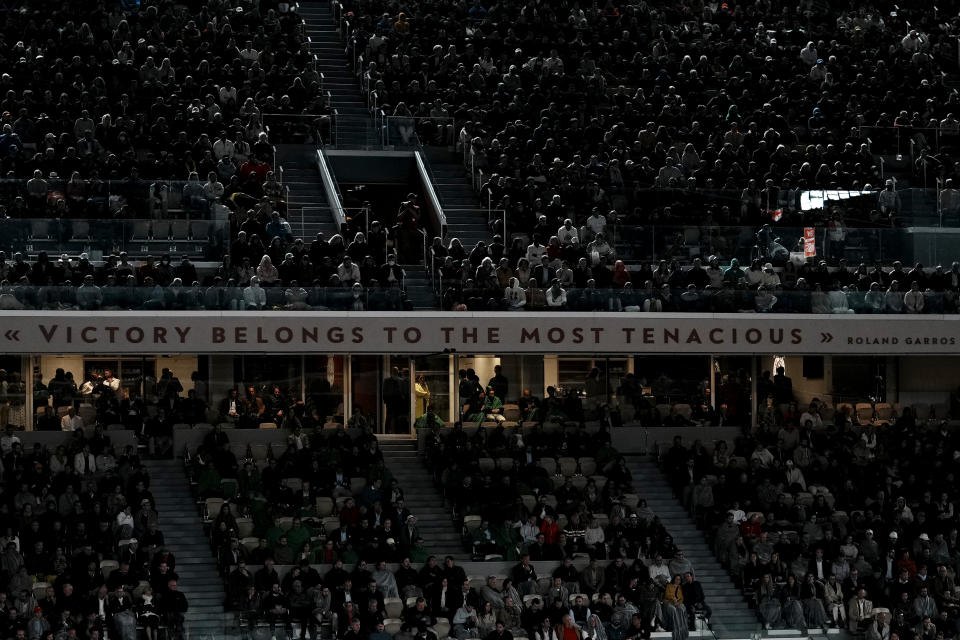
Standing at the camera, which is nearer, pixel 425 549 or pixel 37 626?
pixel 37 626

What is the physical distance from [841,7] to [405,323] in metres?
23.2

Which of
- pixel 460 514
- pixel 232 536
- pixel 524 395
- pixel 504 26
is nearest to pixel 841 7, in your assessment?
pixel 504 26

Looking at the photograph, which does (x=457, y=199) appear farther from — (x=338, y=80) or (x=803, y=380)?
(x=803, y=380)

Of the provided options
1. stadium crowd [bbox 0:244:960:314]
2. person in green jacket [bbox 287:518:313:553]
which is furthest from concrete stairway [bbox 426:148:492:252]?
person in green jacket [bbox 287:518:313:553]

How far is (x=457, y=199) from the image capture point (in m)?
36.5

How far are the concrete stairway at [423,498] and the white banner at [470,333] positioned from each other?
2.22 metres

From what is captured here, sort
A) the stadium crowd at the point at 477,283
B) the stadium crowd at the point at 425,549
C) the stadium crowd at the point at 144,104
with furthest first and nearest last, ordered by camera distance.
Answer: the stadium crowd at the point at 144,104 < the stadium crowd at the point at 477,283 < the stadium crowd at the point at 425,549

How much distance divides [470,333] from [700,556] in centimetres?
568

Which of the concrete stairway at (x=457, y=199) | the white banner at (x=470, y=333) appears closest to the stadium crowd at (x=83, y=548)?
the white banner at (x=470, y=333)

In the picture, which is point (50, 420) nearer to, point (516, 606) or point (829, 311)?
point (516, 606)

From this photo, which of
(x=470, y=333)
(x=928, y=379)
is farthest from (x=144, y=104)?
(x=928, y=379)

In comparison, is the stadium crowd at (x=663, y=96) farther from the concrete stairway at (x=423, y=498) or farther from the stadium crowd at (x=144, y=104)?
the concrete stairway at (x=423, y=498)

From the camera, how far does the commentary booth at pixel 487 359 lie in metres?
29.9

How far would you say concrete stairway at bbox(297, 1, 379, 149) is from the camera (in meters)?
38.5
